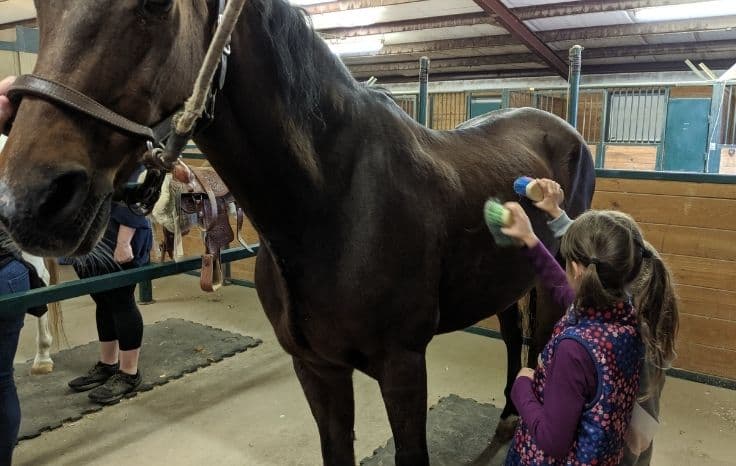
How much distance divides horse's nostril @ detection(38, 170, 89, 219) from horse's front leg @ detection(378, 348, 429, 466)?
29.1 inches

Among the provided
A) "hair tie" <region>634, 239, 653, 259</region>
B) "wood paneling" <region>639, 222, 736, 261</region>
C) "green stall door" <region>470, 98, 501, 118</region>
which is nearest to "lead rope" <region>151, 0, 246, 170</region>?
"hair tie" <region>634, 239, 653, 259</region>

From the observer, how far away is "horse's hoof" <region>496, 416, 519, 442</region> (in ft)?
7.16

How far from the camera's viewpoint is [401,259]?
1188 mm

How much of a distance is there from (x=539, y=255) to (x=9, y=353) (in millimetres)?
1602

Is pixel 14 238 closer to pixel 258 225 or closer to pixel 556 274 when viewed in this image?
pixel 258 225

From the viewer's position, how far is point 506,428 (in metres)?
2.20

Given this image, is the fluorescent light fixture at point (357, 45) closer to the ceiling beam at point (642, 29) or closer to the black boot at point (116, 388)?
the ceiling beam at point (642, 29)

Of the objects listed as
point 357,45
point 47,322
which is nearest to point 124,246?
point 47,322

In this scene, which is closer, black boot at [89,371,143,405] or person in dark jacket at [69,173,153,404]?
person in dark jacket at [69,173,153,404]

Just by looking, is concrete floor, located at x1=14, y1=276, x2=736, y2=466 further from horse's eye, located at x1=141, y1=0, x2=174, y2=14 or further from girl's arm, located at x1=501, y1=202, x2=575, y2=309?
horse's eye, located at x1=141, y1=0, x2=174, y2=14

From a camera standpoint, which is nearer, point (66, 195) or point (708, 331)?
point (66, 195)

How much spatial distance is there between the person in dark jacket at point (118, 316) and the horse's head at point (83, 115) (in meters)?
1.65

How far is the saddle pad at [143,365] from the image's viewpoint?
7.92 feet

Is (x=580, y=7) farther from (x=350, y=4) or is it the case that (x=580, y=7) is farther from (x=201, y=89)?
(x=201, y=89)
